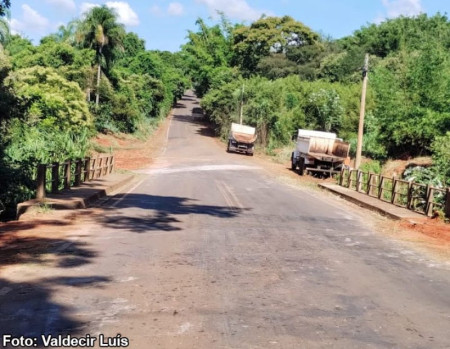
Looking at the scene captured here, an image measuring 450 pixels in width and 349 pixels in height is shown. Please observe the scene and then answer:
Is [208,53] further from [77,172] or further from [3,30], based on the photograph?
[77,172]

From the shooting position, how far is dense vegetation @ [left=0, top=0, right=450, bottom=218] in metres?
23.0

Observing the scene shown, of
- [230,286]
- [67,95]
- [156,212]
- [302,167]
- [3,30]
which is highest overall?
[3,30]

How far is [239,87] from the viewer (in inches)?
2517

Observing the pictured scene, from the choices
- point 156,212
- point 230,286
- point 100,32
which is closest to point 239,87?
point 100,32

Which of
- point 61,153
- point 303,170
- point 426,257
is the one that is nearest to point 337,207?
point 426,257

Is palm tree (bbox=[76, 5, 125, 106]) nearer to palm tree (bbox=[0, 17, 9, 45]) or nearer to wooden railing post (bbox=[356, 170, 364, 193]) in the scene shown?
palm tree (bbox=[0, 17, 9, 45])

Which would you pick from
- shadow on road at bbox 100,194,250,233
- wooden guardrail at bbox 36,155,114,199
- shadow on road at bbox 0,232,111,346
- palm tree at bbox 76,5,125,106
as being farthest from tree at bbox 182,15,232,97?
shadow on road at bbox 0,232,111,346

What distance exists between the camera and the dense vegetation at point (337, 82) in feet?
107

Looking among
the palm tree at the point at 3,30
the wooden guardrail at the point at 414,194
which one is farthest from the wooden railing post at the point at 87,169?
the palm tree at the point at 3,30

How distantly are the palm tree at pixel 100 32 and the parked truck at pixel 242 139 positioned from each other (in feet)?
45.2

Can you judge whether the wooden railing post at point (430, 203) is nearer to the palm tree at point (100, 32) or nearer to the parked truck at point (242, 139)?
the parked truck at point (242, 139)

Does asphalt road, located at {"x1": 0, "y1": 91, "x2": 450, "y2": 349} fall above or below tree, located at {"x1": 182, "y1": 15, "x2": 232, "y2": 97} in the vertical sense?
below

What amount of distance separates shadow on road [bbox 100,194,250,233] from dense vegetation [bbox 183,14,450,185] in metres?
10.7

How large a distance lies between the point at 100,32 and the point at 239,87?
64.6 ft
